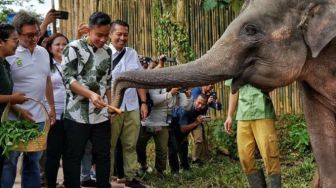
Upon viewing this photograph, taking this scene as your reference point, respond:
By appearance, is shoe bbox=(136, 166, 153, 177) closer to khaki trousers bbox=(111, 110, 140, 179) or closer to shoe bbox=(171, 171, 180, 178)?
shoe bbox=(171, 171, 180, 178)

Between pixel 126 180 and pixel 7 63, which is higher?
pixel 7 63

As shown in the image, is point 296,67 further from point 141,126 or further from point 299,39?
point 141,126

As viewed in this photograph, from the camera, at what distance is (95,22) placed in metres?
6.37

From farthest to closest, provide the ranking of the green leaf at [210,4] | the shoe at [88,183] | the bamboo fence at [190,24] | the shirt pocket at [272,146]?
the bamboo fence at [190,24] < the shoe at [88,183] < the green leaf at [210,4] < the shirt pocket at [272,146]

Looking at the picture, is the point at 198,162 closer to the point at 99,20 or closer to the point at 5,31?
the point at 99,20

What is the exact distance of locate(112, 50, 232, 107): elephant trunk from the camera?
132 inches

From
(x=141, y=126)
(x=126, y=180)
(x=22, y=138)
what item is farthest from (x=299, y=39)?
(x=141, y=126)

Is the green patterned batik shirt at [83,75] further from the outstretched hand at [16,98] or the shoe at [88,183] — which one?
the shoe at [88,183]

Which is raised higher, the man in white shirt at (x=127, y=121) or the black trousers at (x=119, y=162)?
the man in white shirt at (x=127, y=121)

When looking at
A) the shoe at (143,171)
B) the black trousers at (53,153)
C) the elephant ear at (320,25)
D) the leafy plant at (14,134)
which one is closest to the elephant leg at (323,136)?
the elephant ear at (320,25)

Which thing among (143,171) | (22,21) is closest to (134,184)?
(143,171)

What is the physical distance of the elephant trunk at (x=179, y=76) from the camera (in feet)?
11.0

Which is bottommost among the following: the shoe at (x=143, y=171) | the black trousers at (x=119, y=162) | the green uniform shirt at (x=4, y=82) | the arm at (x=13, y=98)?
the shoe at (x=143, y=171)

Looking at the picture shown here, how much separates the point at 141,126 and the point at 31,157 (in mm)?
2573
